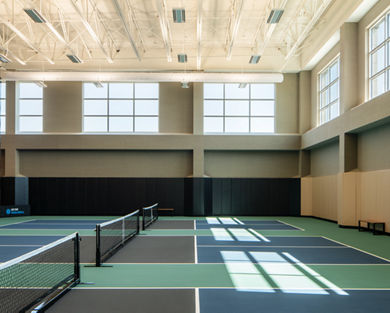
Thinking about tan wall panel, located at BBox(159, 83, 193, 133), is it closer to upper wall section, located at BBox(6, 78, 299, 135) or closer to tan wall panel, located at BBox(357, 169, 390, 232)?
upper wall section, located at BBox(6, 78, 299, 135)

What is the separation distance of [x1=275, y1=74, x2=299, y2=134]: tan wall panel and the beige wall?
7.48 feet

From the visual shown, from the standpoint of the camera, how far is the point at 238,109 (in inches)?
1012

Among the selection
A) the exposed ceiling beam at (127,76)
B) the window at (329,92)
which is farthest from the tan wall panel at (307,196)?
the exposed ceiling beam at (127,76)

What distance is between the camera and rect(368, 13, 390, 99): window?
1571 cm

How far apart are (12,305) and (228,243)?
26.9 ft

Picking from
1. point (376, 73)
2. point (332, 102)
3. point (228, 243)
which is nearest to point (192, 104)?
point (332, 102)

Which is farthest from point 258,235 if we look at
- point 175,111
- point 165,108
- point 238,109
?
point 165,108

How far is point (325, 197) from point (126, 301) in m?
17.8

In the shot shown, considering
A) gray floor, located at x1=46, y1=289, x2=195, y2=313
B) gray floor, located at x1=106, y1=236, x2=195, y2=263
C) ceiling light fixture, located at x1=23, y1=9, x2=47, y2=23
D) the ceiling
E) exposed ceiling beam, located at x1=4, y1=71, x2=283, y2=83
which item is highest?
the ceiling

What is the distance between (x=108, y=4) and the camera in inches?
728

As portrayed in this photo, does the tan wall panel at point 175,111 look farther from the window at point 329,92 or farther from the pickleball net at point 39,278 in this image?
the pickleball net at point 39,278

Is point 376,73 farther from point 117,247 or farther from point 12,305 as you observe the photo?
point 12,305

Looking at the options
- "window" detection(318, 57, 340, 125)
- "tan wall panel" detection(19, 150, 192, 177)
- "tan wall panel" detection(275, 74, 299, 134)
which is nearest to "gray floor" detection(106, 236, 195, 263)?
"tan wall panel" detection(19, 150, 192, 177)

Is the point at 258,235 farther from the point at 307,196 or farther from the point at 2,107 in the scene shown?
the point at 2,107
